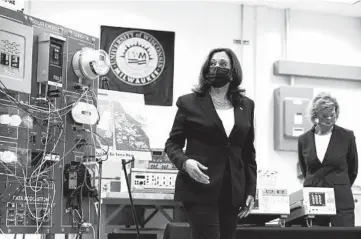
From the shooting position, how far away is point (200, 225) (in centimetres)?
224

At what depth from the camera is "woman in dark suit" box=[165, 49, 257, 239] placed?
2.27 m

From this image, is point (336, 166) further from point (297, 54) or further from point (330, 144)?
point (297, 54)

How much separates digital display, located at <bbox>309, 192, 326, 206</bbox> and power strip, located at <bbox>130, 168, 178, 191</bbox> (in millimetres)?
1070

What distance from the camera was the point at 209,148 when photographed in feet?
7.81

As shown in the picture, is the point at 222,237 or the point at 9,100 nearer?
the point at 222,237

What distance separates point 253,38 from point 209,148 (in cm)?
428

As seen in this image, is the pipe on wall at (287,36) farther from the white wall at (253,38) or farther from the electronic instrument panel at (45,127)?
the electronic instrument panel at (45,127)

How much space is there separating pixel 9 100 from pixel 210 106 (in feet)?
3.81

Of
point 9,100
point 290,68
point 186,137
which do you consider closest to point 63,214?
point 9,100

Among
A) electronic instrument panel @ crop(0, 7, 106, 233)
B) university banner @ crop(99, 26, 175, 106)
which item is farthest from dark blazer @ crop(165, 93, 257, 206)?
university banner @ crop(99, 26, 175, 106)

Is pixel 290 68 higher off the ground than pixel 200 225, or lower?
higher

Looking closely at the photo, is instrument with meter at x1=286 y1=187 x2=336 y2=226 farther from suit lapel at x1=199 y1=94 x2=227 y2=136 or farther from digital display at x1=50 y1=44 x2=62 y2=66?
digital display at x1=50 y1=44 x2=62 y2=66

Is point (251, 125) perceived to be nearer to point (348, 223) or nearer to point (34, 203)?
point (34, 203)

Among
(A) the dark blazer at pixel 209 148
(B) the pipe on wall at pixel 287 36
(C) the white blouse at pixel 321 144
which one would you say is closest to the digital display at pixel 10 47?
(A) the dark blazer at pixel 209 148
